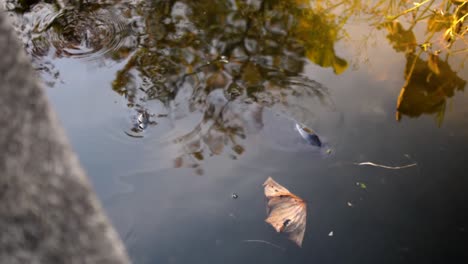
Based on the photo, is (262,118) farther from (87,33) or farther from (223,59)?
(87,33)

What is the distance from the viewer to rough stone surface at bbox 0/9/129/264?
0.40 m

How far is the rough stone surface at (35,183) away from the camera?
0.40 meters

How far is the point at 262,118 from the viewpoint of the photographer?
2152mm

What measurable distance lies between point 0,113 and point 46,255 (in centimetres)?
17

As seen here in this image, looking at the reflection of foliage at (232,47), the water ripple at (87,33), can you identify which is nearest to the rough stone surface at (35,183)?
the reflection of foliage at (232,47)

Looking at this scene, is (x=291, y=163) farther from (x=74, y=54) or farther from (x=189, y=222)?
(x=74, y=54)

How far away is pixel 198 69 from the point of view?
239 centimetres

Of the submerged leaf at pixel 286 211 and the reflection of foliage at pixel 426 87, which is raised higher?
the reflection of foliage at pixel 426 87

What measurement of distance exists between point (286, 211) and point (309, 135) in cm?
45

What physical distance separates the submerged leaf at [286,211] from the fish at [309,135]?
309mm

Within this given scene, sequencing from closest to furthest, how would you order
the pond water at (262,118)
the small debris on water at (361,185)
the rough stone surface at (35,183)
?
the rough stone surface at (35,183), the pond water at (262,118), the small debris on water at (361,185)

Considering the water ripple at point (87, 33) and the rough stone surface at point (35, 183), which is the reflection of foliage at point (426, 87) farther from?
the rough stone surface at point (35, 183)

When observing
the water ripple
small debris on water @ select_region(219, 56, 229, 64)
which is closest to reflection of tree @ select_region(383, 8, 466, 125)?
small debris on water @ select_region(219, 56, 229, 64)

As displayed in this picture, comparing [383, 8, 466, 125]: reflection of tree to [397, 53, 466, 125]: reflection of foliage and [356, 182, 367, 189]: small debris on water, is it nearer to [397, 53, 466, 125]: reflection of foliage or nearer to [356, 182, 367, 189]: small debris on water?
[397, 53, 466, 125]: reflection of foliage
